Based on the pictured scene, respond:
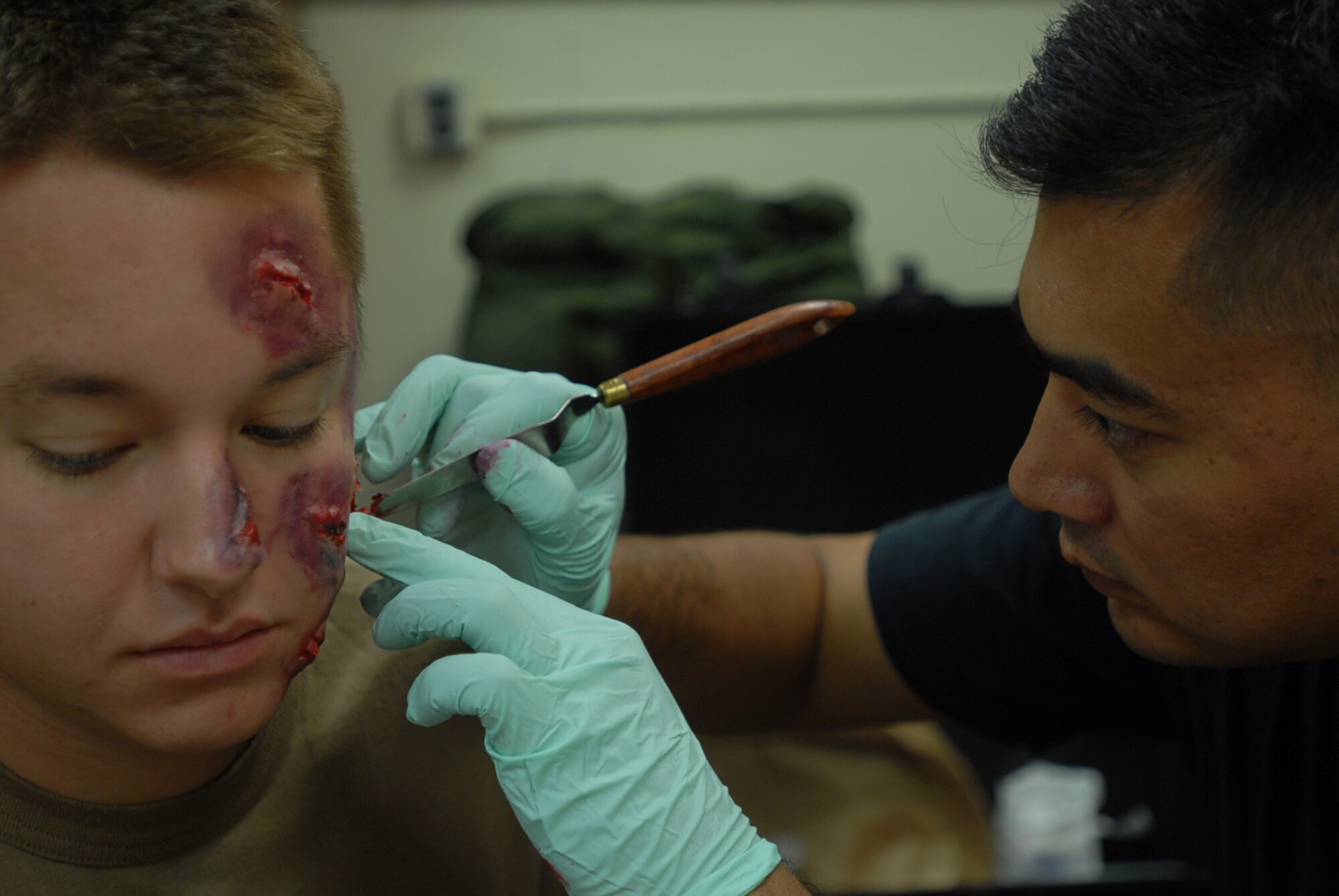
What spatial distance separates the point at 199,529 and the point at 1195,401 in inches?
26.6

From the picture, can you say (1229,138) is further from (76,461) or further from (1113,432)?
(76,461)

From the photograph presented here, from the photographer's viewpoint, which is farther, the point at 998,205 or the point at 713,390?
the point at 998,205

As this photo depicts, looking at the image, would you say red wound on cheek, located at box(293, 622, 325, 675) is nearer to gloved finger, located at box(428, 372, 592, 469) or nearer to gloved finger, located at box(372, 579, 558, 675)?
gloved finger, located at box(372, 579, 558, 675)

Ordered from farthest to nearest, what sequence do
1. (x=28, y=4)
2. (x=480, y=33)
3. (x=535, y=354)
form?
(x=480, y=33) < (x=535, y=354) < (x=28, y=4)

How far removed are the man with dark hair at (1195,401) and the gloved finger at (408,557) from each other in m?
0.01

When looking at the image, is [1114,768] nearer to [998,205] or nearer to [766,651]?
[766,651]

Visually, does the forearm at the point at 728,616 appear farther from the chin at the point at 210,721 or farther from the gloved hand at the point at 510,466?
the chin at the point at 210,721

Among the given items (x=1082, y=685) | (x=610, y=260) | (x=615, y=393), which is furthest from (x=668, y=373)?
(x=610, y=260)

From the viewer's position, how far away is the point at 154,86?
2.22ft

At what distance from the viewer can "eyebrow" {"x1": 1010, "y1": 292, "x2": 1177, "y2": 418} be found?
838 mm

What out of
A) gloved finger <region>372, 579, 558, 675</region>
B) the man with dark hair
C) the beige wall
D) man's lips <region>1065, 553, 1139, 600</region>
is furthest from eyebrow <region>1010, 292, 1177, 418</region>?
the beige wall

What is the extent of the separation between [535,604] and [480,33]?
2.31 meters

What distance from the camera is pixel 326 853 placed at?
853 mm

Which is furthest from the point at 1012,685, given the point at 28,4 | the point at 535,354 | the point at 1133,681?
the point at 535,354
